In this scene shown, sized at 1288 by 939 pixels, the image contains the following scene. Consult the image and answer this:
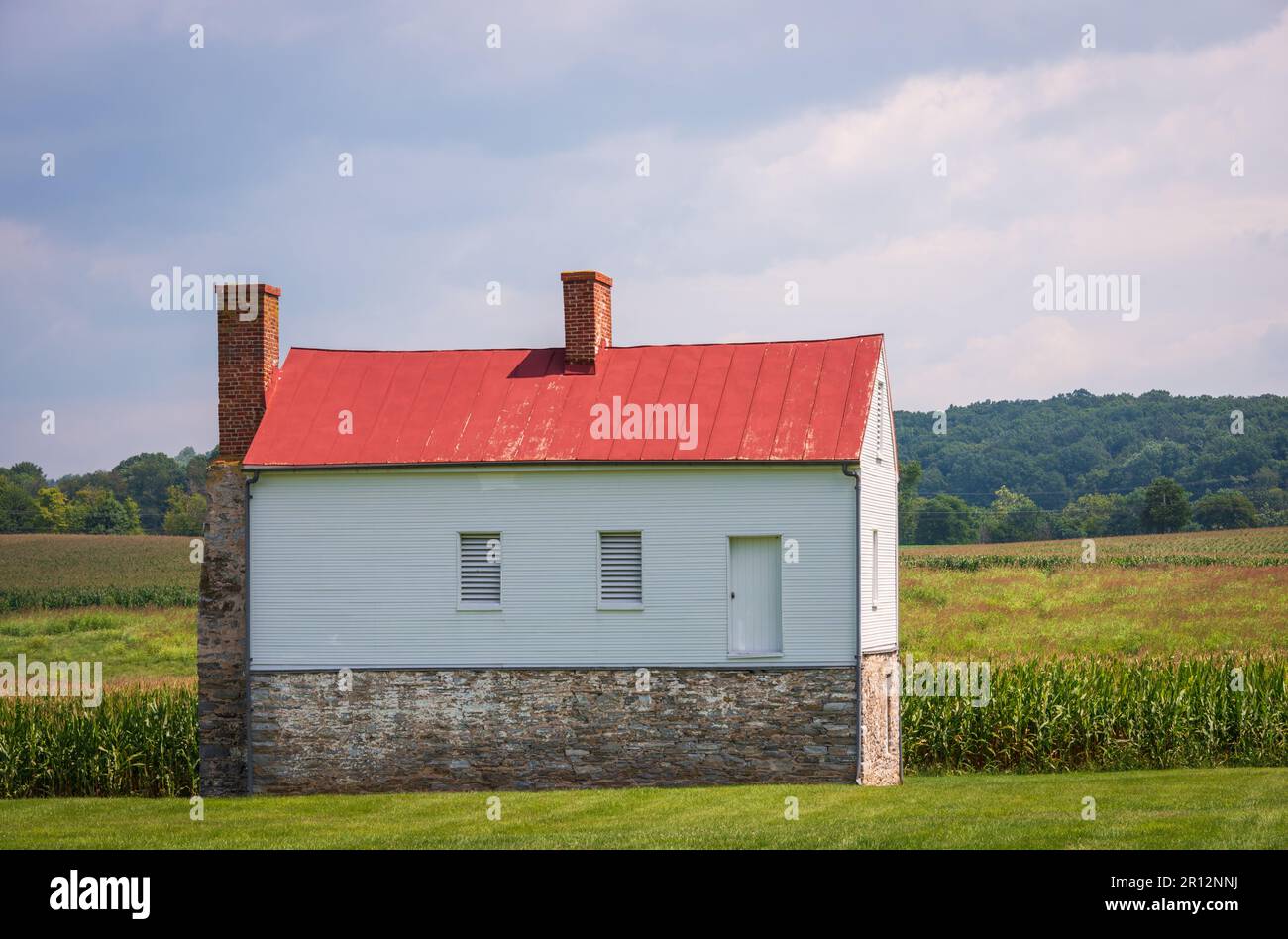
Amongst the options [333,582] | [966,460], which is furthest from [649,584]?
[966,460]

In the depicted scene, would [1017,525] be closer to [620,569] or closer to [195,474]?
[195,474]

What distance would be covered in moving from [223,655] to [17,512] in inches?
3184

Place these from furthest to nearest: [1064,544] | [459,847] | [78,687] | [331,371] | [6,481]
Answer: [6,481], [1064,544], [78,687], [331,371], [459,847]

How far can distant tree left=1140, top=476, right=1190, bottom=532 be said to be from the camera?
85.1 metres

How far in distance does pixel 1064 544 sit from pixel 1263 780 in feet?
190

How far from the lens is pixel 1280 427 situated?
9025 cm

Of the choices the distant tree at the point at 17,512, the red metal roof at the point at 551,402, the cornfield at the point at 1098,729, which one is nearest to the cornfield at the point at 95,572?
the distant tree at the point at 17,512

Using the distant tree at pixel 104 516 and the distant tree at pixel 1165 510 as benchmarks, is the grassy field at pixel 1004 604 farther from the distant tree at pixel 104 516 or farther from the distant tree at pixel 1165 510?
the distant tree at pixel 104 516

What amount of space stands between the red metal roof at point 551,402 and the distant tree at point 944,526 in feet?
201

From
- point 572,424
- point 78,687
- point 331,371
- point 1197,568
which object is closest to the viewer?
point 572,424

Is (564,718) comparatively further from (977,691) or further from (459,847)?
(977,691)

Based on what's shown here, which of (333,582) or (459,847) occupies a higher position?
(333,582)

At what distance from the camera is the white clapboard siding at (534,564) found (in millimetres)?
24141

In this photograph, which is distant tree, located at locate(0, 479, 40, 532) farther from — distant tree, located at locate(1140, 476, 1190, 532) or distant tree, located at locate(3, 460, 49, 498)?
distant tree, located at locate(1140, 476, 1190, 532)
